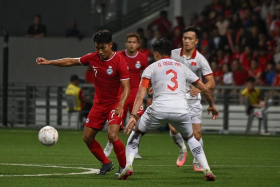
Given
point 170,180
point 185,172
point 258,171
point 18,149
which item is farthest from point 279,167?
point 18,149

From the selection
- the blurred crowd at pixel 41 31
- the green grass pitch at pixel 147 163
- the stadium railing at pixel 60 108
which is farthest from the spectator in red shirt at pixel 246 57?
the blurred crowd at pixel 41 31

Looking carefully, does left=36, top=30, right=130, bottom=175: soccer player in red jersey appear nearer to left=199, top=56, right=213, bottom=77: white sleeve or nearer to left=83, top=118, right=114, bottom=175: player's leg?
left=83, top=118, right=114, bottom=175: player's leg

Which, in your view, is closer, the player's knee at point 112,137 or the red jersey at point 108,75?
the player's knee at point 112,137

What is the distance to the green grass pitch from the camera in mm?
10102

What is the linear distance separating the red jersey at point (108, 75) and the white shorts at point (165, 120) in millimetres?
807

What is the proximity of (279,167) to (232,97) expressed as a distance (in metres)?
11.5

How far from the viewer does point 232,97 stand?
2420cm

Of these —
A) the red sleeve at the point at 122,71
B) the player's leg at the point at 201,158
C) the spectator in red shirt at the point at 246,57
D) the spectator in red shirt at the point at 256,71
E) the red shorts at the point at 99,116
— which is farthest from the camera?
the spectator in red shirt at the point at 246,57

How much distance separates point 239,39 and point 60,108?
6.49m

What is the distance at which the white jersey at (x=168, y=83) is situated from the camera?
33.3 feet

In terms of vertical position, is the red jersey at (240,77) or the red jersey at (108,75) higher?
the red jersey at (240,77)

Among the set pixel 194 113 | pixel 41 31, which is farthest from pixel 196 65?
pixel 41 31

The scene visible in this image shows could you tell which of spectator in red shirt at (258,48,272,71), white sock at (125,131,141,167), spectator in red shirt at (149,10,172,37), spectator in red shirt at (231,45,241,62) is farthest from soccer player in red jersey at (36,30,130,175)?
spectator in red shirt at (149,10,172,37)

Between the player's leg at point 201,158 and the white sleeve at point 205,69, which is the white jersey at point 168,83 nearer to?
the player's leg at point 201,158
